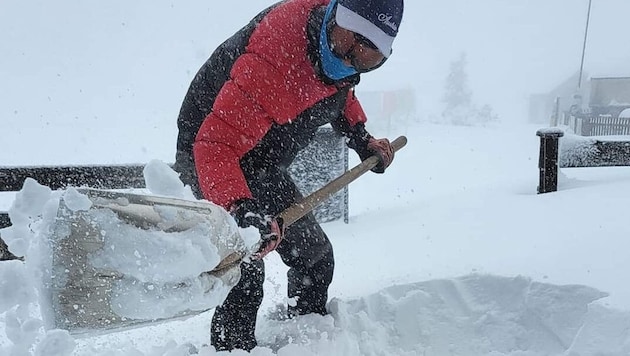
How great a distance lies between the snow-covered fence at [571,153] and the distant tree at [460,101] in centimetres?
3381

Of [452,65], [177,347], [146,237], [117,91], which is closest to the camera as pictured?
[146,237]

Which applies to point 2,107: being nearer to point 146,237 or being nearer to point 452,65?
point 146,237

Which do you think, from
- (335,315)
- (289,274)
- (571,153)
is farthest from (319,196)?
(571,153)

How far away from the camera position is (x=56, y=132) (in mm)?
19359

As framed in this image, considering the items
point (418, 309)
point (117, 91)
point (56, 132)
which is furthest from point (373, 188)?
point (117, 91)

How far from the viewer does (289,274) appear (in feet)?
8.37

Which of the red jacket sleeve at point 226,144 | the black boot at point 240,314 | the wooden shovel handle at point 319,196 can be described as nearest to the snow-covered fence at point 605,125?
the wooden shovel handle at point 319,196

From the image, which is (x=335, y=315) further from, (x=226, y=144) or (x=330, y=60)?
(x=330, y=60)

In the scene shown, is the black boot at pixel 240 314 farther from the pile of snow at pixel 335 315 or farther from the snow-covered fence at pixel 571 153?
the snow-covered fence at pixel 571 153

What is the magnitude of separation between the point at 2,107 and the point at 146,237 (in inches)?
1039

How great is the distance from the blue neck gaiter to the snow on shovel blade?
2.53 ft

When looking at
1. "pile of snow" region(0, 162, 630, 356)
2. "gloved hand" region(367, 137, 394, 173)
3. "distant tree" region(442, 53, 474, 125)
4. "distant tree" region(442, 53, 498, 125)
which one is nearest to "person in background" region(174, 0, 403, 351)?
"pile of snow" region(0, 162, 630, 356)

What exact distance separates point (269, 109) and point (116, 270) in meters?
0.85

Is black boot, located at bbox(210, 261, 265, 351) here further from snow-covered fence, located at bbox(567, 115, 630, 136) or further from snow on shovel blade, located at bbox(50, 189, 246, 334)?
snow-covered fence, located at bbox(567, 115, 630, 136)
